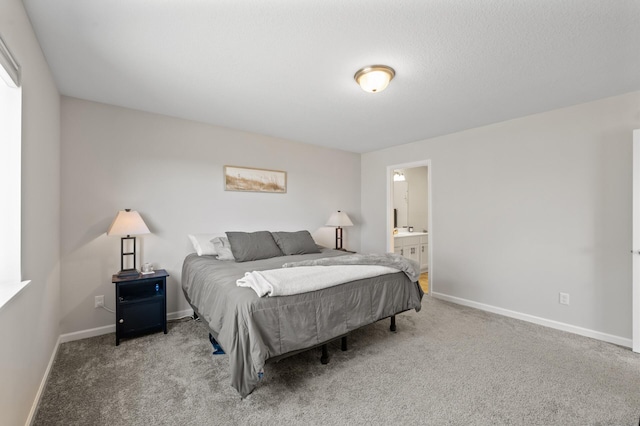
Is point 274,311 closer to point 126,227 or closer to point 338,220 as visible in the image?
point 126,227

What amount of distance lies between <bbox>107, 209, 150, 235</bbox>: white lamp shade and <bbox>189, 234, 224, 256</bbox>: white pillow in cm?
60

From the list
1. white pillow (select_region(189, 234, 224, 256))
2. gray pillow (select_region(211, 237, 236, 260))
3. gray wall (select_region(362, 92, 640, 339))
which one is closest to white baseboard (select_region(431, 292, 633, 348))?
gray wall (select_region(362, 92, 640, 339))

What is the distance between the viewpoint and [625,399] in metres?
1.87

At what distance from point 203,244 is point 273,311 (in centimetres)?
178

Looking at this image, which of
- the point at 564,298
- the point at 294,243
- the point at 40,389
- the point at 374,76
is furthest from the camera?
the point at 294,243

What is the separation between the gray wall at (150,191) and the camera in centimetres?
281

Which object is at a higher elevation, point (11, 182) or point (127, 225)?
point (11, 182)

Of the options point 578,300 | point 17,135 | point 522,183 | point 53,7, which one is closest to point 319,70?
point 53,7

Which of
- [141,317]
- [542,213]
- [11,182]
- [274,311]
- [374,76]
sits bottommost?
[141,317]

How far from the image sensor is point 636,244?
8.23ft

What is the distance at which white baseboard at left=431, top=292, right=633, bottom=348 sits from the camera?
2691mm

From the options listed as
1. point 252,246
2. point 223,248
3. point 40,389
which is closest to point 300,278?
point 252,246

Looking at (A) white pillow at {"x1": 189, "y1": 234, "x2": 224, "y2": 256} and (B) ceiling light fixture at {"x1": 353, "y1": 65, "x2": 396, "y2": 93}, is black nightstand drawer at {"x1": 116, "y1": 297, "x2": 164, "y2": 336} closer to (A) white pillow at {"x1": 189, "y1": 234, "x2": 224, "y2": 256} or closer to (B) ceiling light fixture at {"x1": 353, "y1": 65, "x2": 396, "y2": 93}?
(A) white pillow at {"x1": 189, "y1": 234, "x2": 224, "y2": 256}

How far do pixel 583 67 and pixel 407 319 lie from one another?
2.81 m
